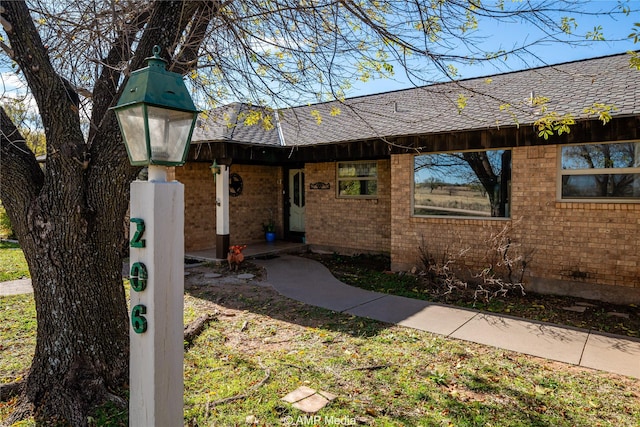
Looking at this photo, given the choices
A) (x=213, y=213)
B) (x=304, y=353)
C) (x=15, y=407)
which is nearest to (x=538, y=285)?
(x=304, y=353)

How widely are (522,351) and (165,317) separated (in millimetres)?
4308

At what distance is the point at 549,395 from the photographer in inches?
150

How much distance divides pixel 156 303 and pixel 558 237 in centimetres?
719

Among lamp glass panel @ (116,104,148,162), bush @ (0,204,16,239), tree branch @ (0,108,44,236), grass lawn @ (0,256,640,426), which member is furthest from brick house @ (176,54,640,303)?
bush @ (0,204,16,239)

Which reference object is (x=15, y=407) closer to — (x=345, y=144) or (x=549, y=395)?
(x=549, y=395)

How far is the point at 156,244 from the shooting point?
7.30 feet

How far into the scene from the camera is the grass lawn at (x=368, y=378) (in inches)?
136

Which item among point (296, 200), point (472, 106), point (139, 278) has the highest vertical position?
point (472, 106)

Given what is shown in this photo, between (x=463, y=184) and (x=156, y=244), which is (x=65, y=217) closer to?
(x=156, y=244)

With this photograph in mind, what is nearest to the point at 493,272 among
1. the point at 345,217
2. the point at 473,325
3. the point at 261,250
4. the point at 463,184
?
the point at 463,184

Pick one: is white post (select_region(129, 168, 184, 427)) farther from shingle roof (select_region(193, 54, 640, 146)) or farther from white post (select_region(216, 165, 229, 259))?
white post (select_region(216, 165, 229, 259))

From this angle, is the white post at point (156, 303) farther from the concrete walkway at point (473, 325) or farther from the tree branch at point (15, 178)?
the concrete walkway at point (473, 325)

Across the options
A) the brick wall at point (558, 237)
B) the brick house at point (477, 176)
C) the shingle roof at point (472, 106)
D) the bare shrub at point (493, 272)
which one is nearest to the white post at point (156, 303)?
the brick house at point (477, 176)

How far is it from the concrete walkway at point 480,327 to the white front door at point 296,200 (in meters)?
5.28
